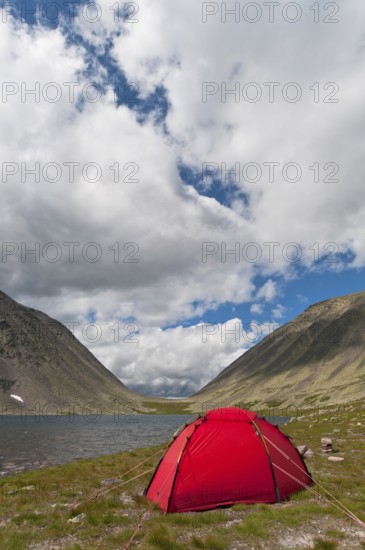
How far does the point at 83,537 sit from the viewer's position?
10922 millimetres

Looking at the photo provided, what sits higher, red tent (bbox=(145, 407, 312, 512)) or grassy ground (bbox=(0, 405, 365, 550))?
red tent (bbox=(145, 407, 312, 512))

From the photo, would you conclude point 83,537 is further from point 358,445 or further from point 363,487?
point 358,445

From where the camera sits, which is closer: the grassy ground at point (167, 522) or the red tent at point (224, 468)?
the grassy ground at point (167, 522)

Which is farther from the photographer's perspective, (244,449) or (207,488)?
(244,449)

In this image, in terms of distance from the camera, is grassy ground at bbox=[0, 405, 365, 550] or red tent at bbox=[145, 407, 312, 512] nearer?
grassy ground at bbox=[0, 405, 365, 550]

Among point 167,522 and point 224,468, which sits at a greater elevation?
point 224,468

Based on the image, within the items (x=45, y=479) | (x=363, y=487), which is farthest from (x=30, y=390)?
(x=363, y=487)

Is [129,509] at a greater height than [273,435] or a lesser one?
lesser

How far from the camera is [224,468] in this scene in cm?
1373

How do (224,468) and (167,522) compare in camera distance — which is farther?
(224,468)

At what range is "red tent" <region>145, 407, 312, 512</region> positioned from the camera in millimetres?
13297

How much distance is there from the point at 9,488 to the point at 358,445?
75.8 ft

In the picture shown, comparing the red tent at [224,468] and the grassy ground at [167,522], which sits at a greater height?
the red tent at [224,468]

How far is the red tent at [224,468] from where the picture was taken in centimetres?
1330
